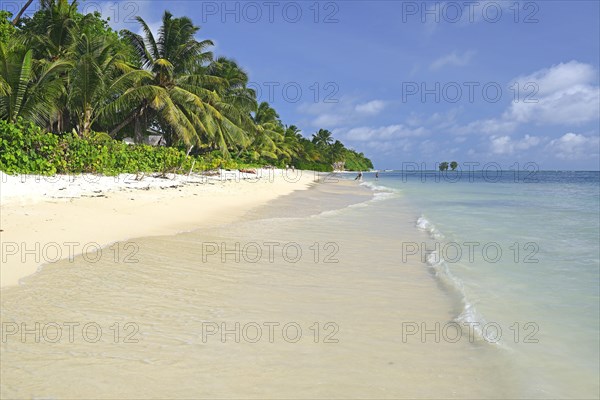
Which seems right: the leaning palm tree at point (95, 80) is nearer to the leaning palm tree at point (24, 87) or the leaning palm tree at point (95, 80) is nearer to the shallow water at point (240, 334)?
the leaning palm tree at point (24, 87)

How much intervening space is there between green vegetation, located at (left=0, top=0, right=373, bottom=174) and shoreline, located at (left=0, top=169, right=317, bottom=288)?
1245 mm

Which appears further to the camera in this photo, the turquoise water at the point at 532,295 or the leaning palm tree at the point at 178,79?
the leaning palm tree at the point at 178,79

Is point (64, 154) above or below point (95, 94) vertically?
below

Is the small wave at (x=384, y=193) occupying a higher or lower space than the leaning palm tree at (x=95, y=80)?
lower

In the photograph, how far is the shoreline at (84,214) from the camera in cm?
636

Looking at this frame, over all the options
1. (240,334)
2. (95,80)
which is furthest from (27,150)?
(240,334)

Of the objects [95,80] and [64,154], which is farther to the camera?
[95,80]

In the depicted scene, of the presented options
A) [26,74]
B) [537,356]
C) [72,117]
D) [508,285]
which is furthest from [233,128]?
[537,356]

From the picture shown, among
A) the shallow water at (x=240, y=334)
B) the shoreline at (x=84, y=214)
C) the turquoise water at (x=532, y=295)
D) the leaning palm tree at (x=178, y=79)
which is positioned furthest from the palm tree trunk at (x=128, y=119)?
the shallow water at (x=240, y=334)

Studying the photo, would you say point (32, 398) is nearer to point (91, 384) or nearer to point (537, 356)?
point (91, 384)

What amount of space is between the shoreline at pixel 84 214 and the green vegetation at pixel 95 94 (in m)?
1.24

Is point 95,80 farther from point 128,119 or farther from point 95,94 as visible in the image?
point 128,119

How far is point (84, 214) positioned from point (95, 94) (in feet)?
38.9

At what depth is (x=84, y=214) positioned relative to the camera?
30.8 feet
